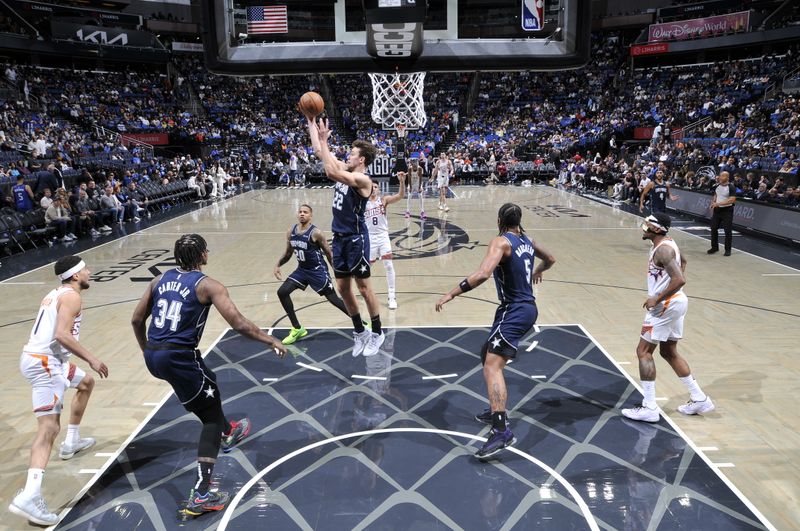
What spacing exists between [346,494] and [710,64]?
3830cm

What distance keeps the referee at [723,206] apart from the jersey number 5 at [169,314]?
9644mm

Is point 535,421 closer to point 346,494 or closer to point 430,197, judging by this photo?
point 346,494

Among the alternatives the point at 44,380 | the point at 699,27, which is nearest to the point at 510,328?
the point at 44,380

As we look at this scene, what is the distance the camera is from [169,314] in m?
3.63

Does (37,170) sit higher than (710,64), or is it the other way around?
(710,64)

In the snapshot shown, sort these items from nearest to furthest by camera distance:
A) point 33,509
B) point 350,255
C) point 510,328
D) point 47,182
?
point 33,509, point 510,328, point 350,255, point 47,182

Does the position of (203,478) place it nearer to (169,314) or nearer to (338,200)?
(169,314)

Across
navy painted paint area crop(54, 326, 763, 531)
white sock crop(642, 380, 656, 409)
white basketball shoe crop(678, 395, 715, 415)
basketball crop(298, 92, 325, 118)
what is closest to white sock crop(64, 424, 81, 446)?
navy painted paint area crop(54, 326, 763, 531)

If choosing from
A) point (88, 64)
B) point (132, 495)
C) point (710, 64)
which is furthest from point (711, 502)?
point (88, 64)

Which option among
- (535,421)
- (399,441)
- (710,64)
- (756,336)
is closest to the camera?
(399,441)

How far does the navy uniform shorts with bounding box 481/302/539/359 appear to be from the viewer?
439 centimetres

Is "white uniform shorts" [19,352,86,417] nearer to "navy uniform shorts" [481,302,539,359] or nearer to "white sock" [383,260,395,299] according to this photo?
"navy uniform shorts" [481,302,539,359]

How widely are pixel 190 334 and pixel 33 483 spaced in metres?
1.27

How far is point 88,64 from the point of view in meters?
35.9
